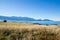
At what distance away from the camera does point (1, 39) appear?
7.92m

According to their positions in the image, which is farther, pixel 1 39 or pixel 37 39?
pixel 1 39

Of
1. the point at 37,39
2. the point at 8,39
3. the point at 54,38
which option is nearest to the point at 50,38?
the point at 54,38

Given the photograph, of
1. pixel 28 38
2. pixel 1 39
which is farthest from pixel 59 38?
pixel 1 39

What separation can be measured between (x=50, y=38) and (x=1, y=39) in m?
2.58

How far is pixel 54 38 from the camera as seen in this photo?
7.95 m

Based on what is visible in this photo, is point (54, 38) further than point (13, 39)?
Yes

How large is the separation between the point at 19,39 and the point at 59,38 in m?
2.05

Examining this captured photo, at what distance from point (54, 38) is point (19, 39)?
198 centimetres

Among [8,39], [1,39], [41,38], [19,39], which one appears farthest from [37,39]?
[1,39]

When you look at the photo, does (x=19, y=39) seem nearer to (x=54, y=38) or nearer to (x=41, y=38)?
(x=41, y=38)

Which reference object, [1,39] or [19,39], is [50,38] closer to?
[19,39]

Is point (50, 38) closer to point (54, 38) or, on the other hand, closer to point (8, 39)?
point (54, 38)

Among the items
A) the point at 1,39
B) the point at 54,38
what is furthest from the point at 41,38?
the point at 1,39

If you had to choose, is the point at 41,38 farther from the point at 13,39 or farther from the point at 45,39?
the point at 13,39
